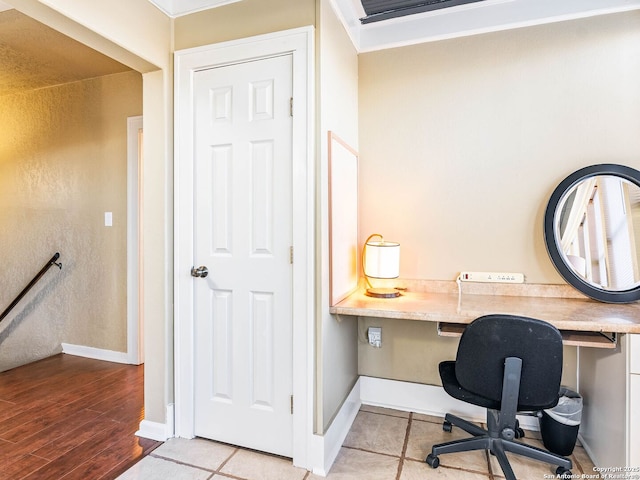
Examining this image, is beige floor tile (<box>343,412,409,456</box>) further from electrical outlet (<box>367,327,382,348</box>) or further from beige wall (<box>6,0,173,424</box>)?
beige wall (<box>6,0,173,424</box>)

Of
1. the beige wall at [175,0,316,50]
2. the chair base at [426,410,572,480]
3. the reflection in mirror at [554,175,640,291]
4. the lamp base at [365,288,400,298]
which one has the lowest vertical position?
the chair base at [426,410,572,480]

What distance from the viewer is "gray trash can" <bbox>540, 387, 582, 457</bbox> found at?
1.88 m

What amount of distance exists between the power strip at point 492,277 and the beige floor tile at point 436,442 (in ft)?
2.98

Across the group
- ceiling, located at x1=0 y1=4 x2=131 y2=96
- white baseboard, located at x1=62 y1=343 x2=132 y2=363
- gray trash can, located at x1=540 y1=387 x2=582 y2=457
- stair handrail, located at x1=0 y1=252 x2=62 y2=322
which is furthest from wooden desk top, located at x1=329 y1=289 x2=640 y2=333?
stair handrail, located at x1=0 y1=252 x2=62 y2=322

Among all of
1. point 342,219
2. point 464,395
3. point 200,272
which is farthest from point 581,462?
point 200,272

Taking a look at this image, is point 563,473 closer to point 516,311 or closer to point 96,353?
point 516,311

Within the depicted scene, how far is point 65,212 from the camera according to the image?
3420mm

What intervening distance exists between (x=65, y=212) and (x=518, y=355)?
12.4ft

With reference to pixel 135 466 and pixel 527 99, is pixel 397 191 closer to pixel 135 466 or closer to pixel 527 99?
pixel 527 99

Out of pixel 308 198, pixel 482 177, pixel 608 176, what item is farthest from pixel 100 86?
pixel 608 176

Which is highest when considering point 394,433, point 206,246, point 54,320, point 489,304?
point 206,246

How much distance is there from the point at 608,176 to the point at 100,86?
3906 millimetres

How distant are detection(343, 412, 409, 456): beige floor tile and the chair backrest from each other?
0.67 m

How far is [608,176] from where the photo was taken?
81.7 inches
